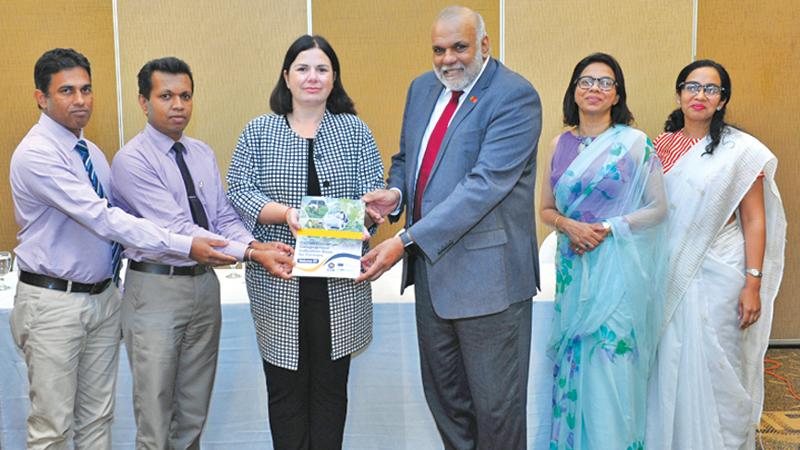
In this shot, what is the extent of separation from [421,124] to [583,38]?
2.40 meters

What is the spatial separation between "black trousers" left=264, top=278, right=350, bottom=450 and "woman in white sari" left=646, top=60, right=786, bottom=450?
3.92 feet

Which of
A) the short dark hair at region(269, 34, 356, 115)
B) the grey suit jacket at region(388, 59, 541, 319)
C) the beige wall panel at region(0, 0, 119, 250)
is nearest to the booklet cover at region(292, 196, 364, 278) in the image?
the grey suit jacket at region(388, 59, 541, 319)

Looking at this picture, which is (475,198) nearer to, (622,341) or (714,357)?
(622,341)

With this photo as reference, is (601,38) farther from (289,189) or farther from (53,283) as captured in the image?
(53,283)

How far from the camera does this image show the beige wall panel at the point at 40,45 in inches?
155

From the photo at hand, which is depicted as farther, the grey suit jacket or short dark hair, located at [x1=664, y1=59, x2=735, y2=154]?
short dark hair, located at [x1=664, y1=59, x2=735, y2=154]

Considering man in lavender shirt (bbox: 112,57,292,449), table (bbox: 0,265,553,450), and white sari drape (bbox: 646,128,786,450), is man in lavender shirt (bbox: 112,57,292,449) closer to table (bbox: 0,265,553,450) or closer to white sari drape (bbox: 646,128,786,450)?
table (bbox: 0,265,553,450)

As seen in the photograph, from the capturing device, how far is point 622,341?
2412 mm

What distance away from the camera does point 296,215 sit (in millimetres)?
2115

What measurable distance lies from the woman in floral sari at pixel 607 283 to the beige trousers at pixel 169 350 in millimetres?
1270

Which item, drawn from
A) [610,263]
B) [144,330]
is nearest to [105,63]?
[144,330]

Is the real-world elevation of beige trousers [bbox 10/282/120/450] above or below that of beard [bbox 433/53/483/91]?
below

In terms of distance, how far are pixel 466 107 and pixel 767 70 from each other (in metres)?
3.26

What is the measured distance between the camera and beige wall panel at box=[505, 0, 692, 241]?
4.21 m
